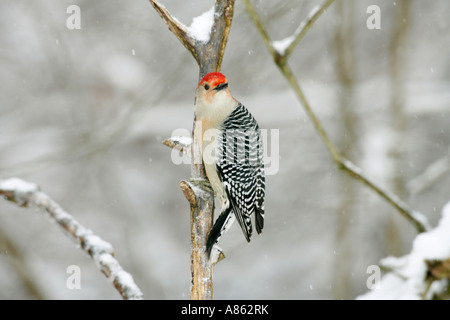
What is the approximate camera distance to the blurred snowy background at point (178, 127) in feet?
21.4

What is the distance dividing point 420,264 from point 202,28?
175 cm

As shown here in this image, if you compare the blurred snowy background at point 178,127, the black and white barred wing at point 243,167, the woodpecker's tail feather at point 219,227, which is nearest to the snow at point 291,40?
the woodpecker's tail feather at point 219,227

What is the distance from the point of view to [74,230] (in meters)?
1.51

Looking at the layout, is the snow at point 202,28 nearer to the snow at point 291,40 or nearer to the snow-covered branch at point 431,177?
the snow at point 291,40

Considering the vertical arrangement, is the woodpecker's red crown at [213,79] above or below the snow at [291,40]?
above

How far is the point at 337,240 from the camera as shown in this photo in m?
5.89

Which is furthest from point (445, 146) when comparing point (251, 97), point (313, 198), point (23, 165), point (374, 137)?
point (23, 165)

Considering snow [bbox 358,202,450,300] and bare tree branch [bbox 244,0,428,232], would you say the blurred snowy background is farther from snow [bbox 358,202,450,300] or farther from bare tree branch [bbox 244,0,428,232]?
snow [bbox 358,202,450,300]

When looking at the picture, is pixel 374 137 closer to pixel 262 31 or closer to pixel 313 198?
pixel 313 198

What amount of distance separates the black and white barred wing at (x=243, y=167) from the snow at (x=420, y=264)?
6.47 feet

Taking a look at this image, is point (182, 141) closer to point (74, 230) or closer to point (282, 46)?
point (282, 46)

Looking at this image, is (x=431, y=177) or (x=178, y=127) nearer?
(x=431, y=177)

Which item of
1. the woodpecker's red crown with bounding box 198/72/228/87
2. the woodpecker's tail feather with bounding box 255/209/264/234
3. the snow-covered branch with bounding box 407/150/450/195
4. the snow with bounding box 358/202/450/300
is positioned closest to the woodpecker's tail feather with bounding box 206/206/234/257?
the woodpecker's tail feather with bounding box 255/209/264/234

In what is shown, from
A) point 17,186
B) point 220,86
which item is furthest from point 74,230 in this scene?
point 220,86
